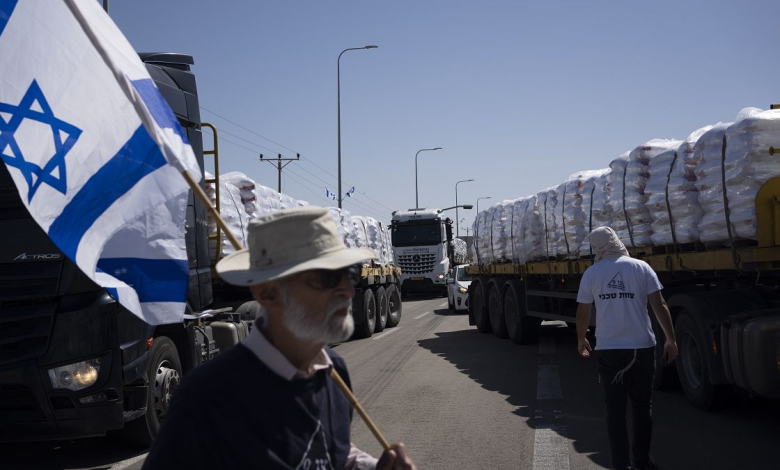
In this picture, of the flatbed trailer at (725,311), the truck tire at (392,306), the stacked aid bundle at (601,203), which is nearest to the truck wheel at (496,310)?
the truck tire at (392,306)

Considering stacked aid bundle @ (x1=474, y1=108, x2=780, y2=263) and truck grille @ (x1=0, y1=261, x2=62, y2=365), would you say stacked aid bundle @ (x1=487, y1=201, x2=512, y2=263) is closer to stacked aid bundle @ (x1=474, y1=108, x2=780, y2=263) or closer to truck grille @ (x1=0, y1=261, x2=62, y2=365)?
stacked aid bundle @ (x1=474, y1=108, x2=780, y2=263)

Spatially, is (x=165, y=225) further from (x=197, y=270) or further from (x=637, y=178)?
(x=637, y=178)

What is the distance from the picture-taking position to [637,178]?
10.0 meters

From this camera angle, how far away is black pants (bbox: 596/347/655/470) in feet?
19.3

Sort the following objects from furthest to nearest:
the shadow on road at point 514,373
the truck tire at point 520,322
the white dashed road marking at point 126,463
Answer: the truck tire at point 520,322
the shadow on road at point 514,373
the white dashed road marking at point 126,463

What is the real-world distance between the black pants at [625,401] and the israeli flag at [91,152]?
11.5ft

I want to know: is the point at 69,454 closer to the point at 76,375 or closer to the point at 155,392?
the point at 155,392

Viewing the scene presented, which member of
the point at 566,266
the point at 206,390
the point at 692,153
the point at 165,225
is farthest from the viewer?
the point at 566,266

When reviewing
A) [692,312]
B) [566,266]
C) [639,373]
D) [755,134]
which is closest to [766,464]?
[639,373]

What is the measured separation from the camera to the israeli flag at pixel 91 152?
3449 mm

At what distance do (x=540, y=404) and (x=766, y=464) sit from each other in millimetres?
3084

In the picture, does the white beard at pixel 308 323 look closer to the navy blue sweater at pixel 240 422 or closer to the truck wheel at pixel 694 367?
the navy blue sweater at pixel 240 422

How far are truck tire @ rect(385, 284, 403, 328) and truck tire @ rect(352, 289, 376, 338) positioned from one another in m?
2.25

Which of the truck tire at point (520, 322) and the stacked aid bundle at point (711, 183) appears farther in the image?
the truck tire at point (520, 322)
